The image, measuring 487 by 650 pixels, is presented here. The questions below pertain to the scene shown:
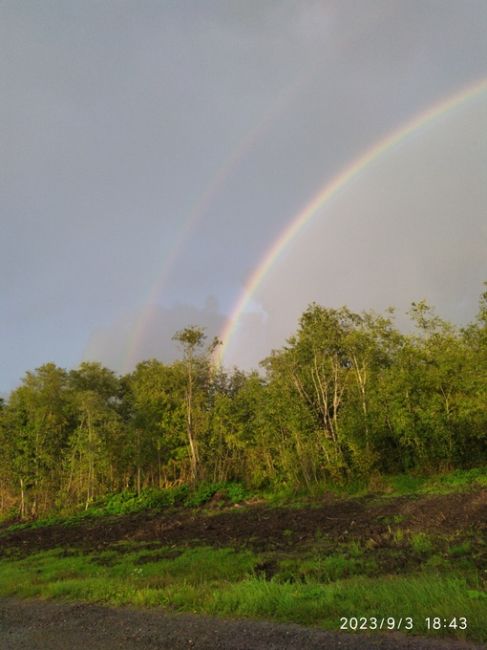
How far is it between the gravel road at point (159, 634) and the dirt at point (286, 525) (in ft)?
21.7

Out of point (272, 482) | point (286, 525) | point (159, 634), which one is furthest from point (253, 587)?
point (272, 482)

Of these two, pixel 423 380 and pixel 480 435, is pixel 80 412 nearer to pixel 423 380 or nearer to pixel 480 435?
pixel 423 380

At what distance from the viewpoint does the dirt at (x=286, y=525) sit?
14570 millimetres

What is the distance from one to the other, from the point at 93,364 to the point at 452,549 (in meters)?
47.2

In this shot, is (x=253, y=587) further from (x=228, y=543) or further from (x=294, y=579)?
(x=228, y=543)

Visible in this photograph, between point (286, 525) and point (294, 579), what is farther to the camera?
point (286, 525)

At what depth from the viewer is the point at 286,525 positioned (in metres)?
18.8

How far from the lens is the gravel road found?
5865 mm

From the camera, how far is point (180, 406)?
3900 centimetres

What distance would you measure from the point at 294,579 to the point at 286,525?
30.3ft

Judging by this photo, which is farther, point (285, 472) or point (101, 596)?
point (285, 472)

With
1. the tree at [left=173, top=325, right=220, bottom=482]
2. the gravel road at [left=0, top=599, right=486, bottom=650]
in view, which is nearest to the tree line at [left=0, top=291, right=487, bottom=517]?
the tree at [left=173, top=325, right=220, bottom=482]

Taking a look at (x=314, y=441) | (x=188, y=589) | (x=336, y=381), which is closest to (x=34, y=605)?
(x=188, y=589)

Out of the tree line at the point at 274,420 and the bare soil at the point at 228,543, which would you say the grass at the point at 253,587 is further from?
the tree line at the point at 274,420
